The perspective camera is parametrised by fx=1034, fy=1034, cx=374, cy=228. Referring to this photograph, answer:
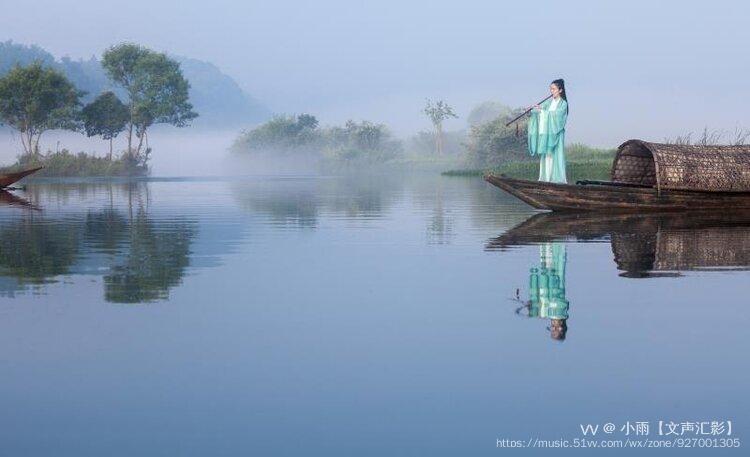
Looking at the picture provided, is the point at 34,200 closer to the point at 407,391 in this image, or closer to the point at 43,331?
the point at 43,331

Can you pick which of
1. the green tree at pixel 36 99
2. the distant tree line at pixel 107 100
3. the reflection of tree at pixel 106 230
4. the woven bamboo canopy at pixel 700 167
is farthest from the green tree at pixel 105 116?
the woven bamboo canopy at pixel 700 167

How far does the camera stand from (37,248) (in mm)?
18125

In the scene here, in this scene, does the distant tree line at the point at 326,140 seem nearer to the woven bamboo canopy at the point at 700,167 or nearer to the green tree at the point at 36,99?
the green tree at the point at 36,99

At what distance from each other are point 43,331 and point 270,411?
12.3 ft

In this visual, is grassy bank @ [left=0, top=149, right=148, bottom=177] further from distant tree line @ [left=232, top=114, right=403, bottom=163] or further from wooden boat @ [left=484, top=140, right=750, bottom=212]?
wooden boat @ [left=484, top=140, right=750, bottom=212]

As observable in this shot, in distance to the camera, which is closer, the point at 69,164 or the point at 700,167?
the point at 700,167

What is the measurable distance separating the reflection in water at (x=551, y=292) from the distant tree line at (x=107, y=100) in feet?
242

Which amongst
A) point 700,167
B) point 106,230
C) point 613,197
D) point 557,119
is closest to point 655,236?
point 613,197

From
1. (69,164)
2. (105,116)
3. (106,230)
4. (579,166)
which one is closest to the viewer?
(106,230)

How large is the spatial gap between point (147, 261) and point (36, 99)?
248 ft

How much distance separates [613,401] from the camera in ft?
22.6

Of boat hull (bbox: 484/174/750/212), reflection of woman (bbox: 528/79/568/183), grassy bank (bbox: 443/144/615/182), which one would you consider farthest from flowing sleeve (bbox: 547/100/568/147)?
grassy bank (bbox: 443/144/615/182)

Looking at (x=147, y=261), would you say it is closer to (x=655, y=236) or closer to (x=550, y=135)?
(x=655, y=236)

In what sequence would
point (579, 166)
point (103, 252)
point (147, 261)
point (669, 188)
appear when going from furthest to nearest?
point (579, 166) < point (669, 188) < point (103, 252) < point (147, 261)
